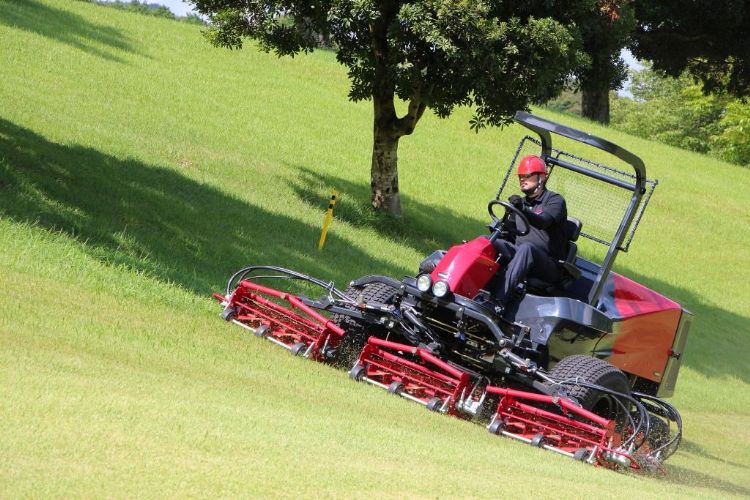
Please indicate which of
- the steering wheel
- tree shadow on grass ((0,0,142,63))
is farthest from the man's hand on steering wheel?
tree shadow on grass ((0,0,142,63))

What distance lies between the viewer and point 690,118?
69.1m

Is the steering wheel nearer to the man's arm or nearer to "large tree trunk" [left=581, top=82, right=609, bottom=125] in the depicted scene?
the man's arm

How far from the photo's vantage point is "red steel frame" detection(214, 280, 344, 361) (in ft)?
32.8

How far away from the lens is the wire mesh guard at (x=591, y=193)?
10.2 meters

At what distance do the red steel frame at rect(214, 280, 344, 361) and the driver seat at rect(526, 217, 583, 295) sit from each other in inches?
69.6

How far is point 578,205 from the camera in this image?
10633 millimetres

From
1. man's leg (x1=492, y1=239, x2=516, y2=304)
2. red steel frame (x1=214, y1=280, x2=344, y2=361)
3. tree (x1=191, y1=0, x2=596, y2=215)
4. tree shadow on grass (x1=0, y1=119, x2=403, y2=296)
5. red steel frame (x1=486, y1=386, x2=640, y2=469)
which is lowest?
tree shadow on grass (x1=0, y1=119, x2=403, y2=296)

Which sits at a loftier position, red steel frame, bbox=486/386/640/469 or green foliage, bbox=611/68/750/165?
green foliage, bbox=611/68/750/165

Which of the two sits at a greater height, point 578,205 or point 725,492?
point 578,205

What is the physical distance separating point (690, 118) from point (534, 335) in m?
63.0

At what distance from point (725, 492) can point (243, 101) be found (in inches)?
965

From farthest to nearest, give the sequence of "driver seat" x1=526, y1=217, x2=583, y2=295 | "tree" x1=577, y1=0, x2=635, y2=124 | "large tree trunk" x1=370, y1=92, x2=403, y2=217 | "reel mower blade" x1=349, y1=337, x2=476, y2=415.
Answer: "tree" x1=577, y1=0, x2=635, y2=124 → "large tree trunk" x1=370, y1=92, x2=403, y2=217 → "driver seat" x1=526, y1=217, x2=583, y2=295 → "reel mower blade" x1=349, y1=337, x2=476, y2=415

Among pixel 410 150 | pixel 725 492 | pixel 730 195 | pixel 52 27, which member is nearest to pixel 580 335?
pixel 725 492

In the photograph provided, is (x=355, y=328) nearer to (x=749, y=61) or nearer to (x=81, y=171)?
(x=81, y=171)
